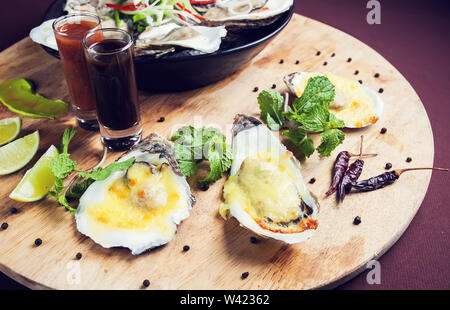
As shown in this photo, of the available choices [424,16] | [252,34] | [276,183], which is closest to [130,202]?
[276,183]

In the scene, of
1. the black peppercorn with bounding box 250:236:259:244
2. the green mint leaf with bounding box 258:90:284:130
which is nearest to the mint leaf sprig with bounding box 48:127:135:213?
the black peppercorn with bounding box 250:236:259:244

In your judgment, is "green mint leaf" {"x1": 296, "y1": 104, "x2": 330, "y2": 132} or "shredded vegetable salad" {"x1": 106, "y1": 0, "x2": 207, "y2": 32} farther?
"shredded vegetable salad" {"x1": 106, "y1": 0, "x2": 207, "y2": 32}

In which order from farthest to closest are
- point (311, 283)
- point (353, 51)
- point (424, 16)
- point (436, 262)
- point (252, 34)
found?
1. point (424, 16)
2. point (353, 51)
3. point (252, 34)
4. point (436, 262)
5. point (311, 283)

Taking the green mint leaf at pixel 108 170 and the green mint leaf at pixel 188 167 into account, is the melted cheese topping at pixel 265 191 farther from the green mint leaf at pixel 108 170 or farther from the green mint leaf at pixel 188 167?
the green mint leaf at pixel 108 170

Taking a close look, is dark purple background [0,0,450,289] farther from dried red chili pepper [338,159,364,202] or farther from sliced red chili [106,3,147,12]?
sliced red chili [106,3,147,12]

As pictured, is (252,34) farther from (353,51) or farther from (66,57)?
(66,57)

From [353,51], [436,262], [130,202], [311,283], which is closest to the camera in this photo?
[311,283]
